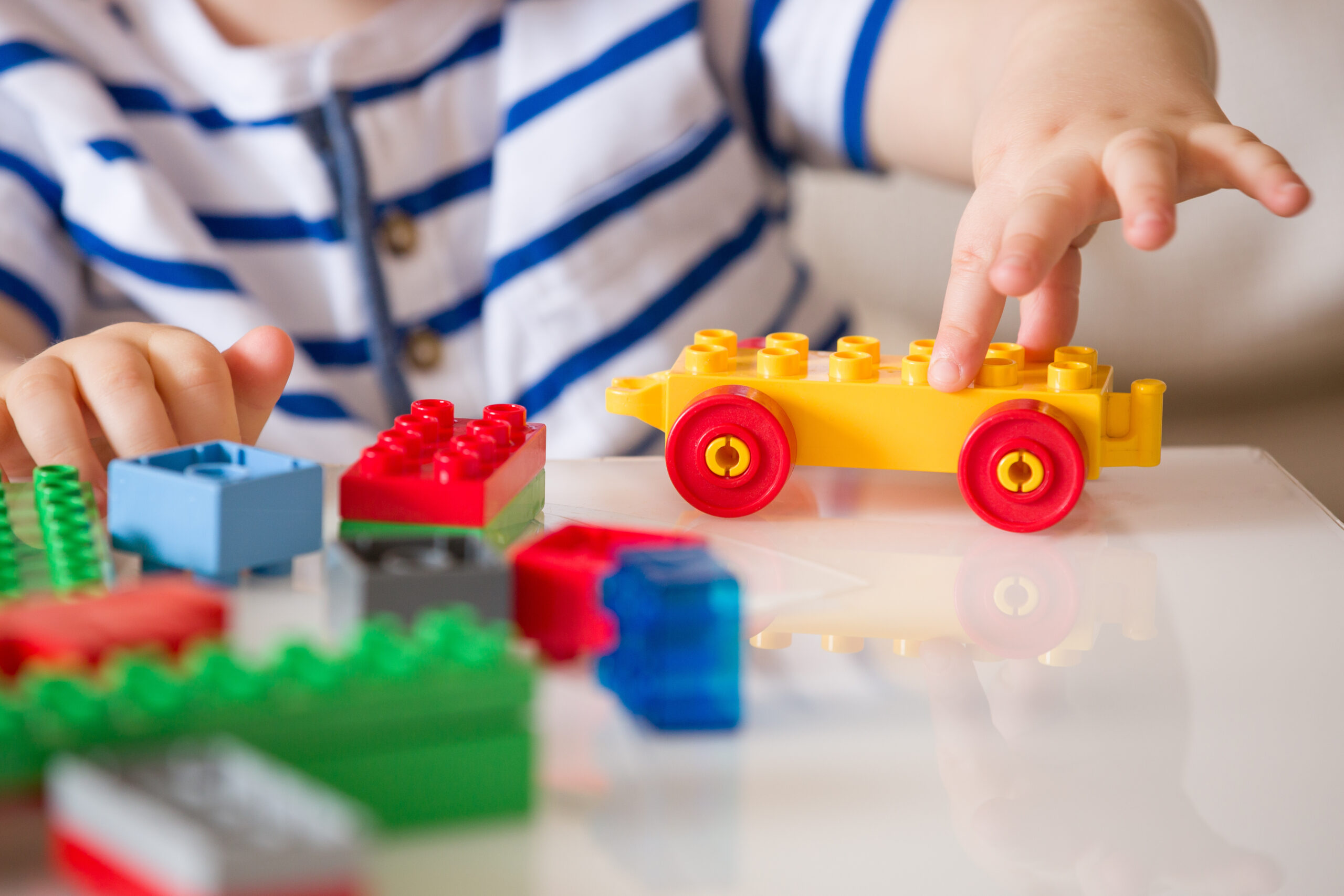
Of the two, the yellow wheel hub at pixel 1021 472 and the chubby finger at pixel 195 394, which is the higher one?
the chubby finger at pixel 195 394

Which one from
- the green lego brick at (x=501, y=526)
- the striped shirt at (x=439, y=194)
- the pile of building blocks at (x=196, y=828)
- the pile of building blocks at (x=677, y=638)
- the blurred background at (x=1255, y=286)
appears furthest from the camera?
the blurred background at (x=1255, y=286)

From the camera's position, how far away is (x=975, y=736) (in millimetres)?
319

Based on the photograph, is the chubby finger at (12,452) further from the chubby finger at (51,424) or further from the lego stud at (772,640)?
the lego stud at (772,640)

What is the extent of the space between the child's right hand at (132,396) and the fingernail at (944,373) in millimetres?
272

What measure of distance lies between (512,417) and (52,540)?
6.7 inches

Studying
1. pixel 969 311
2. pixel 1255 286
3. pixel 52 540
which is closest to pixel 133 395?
pixel 52 540

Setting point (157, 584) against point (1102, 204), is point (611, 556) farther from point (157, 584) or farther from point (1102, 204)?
point (1102, 204)

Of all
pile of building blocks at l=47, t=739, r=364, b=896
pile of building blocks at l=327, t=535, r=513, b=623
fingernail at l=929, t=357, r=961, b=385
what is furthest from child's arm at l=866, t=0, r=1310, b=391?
pile of building blocks at l=47, t=739, r=364, b=896

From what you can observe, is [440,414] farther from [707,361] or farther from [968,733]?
[968,733]

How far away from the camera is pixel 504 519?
44 centimetres

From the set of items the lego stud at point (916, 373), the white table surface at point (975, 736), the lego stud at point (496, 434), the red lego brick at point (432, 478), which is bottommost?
the white table surface at point (975, 736)

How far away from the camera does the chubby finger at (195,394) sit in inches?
19.7

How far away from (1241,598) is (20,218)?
2.37 feet

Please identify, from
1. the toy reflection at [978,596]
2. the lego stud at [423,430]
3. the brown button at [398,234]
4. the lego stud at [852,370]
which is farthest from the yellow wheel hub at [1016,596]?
the brown button at [398,234]
